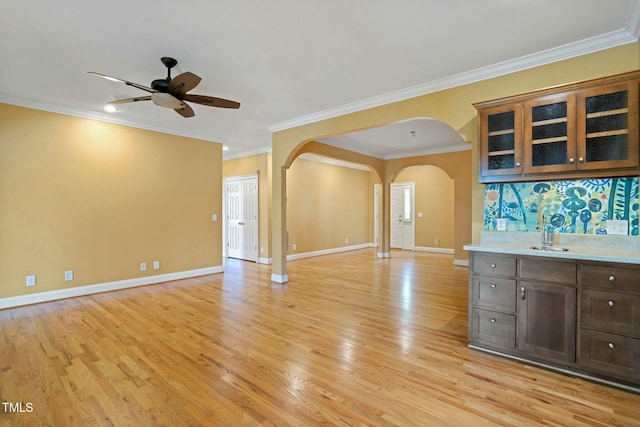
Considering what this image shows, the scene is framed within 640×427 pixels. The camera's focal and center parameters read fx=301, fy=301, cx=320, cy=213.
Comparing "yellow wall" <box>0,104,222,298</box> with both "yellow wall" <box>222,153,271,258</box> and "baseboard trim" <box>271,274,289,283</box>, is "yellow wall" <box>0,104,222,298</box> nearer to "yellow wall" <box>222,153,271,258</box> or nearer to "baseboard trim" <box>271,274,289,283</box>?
"yellow wall" <box>222,153,271,258</box>

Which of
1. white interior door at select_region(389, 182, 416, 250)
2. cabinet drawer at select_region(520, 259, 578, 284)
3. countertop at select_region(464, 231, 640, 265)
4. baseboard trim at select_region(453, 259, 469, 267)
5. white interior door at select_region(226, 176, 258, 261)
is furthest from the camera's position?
white interior door at select_region(389, 182, 416, 250)

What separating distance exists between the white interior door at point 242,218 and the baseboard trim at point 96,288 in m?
1.49

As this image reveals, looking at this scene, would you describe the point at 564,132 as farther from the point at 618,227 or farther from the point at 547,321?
the point at 547,321

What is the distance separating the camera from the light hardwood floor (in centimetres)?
187

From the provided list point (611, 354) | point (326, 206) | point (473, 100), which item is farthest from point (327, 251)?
point (611, 354)

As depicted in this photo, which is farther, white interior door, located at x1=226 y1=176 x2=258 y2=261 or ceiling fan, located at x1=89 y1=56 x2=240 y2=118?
white interior door, located at x1=226 y1=176 x2=258 y2=261

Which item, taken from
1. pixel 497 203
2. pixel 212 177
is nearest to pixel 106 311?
pixel 212 177

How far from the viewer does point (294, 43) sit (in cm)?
265

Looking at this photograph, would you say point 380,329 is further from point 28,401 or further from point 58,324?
point 58,324

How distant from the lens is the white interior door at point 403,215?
368 inches

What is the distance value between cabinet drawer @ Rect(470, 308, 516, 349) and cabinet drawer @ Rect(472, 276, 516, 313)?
7 cm

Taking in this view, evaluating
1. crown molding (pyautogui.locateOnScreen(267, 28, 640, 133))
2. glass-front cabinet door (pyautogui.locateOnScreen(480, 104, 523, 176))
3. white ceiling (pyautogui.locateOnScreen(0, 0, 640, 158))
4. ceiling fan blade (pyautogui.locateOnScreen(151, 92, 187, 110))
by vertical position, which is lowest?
glass-front cabinet door (pyautogui.locateOnScreen(480, 104, 523, 176))

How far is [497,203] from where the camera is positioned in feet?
10.2

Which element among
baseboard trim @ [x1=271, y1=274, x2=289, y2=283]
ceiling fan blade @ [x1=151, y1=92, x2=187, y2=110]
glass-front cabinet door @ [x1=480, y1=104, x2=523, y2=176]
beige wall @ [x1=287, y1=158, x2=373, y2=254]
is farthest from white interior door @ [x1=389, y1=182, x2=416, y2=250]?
ceiling fan blade @ [x1=151, y1=92, x2=187, y2=110]
